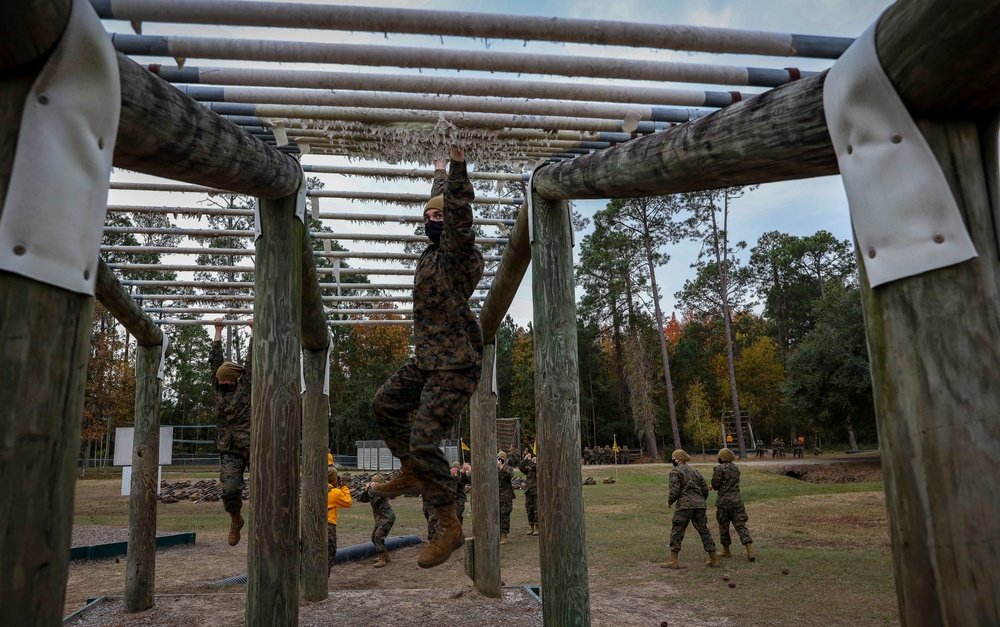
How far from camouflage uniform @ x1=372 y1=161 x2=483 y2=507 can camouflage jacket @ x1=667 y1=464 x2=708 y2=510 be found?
24.6 feet

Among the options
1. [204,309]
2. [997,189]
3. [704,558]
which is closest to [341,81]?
[997,189]

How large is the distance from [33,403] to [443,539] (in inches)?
100

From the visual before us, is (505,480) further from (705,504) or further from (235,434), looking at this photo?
(235,434)

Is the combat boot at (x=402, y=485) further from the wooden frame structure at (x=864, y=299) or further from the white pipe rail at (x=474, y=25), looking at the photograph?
the white pipe rail at (x=474, y=25)

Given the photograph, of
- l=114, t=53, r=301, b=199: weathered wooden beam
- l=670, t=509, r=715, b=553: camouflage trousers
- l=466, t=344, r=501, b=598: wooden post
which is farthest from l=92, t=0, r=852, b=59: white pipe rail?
l=670, t=509, r=715, b=553: camouflage trousers

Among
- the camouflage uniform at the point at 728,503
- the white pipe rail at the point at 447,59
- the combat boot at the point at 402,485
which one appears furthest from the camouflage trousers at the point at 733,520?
the white pipe rail at the point at 447,59

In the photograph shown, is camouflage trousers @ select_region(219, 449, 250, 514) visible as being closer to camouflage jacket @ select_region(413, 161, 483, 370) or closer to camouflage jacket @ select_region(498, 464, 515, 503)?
camouflage jacket @ select_region(413, 161, 483, 370)

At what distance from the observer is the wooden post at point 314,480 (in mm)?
7512

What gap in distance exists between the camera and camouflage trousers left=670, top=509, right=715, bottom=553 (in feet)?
33.7

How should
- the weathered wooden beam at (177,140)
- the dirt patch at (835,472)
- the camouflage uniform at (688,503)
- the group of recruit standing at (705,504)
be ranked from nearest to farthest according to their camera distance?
the weathered wooden beam at (177,140) < the camouflage uniform at (688,503) < the group of recruit standing at (705,504) < the dirt patch at (835,472)

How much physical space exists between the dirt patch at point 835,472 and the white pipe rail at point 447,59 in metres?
23.3

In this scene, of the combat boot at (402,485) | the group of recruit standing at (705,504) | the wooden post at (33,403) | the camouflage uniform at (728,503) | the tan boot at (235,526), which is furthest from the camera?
the camouflage uniform at (728,503)

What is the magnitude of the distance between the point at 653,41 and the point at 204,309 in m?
7.81

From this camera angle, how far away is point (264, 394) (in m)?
4.33
